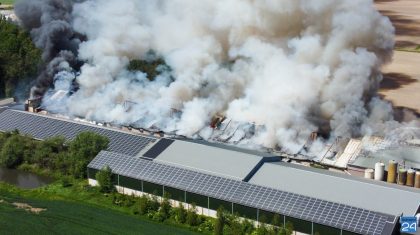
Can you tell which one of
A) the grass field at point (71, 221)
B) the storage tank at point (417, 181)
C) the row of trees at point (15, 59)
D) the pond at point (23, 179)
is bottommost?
the pond at point (23, 179)

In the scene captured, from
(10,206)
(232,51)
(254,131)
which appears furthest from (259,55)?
(10,206)

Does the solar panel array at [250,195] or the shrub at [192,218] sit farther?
the shrub at [192,218]

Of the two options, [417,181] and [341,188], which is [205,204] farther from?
[417,181]

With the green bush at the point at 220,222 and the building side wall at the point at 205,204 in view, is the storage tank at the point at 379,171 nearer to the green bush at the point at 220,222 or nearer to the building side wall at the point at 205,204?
the building side wall at the point at 205,204

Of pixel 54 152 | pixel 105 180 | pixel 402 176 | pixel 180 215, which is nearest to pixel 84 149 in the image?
pixel 54 152

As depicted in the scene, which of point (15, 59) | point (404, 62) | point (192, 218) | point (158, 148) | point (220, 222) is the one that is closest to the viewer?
point (220, 222)

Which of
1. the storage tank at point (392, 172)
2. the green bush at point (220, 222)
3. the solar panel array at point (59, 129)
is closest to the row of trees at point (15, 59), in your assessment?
the solar panel array at point (59, 129)
